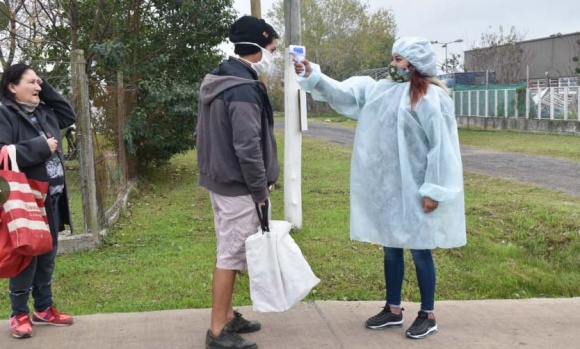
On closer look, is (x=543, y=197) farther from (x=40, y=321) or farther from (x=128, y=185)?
(x=40, y=321)

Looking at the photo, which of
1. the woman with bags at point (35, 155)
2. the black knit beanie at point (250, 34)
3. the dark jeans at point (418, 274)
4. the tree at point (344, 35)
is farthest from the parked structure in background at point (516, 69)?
the woman with bags at point (35, 155)

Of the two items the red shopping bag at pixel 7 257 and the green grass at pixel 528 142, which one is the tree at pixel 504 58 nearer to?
the green grass at pixel 528 142

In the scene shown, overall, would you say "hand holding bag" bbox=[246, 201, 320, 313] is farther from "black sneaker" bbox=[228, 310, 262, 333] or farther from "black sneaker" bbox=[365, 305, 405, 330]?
"black sneaker" bbox=[365, 305, 405, 330]

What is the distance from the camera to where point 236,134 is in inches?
136

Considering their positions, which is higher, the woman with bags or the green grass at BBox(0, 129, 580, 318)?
the woman with bags

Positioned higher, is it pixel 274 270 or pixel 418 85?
pixel 418 85

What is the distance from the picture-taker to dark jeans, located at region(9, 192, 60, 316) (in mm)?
3881

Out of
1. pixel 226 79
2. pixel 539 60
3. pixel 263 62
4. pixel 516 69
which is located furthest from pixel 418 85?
pixel 539 60

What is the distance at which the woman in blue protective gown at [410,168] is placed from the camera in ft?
12.4

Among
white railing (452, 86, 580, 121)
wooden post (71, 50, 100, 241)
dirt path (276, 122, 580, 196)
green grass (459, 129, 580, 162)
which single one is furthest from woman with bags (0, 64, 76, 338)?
white railing (452, 86, 580, 121)

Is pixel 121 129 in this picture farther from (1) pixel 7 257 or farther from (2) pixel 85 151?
(1) pixel 7 257

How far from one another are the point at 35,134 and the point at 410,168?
2.21 m

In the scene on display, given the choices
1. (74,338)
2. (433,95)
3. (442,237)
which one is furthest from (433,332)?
(74,338)

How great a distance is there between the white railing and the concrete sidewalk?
62.5 ft
